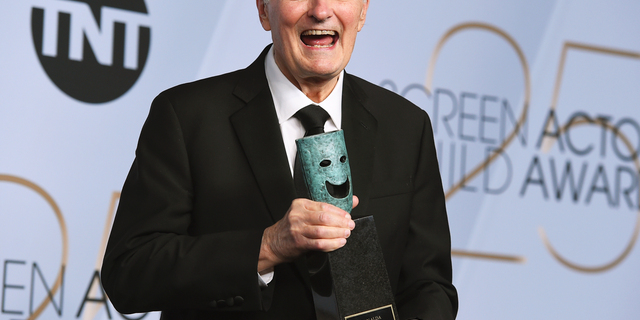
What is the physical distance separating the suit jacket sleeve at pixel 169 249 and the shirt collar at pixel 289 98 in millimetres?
221

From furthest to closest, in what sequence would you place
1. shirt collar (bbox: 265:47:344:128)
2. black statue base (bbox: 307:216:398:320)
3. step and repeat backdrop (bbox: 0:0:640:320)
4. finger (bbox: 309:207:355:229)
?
step and repeat backdrop (bbox: 0:0:640:320)
shirt collar (bbox: 265:47:344:128)
black statue base (bbox: 307:216:398:320)
finger (bbox: 309:207:355:229)

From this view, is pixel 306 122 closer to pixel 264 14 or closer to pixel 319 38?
pixel 319 38

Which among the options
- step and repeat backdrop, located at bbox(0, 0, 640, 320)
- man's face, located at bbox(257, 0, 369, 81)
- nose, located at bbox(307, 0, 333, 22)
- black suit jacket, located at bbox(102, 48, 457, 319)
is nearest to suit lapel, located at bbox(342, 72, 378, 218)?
black suit jacket, located at bbox(102, 48, 457, 319)

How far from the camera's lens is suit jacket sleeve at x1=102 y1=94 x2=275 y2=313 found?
4.60 feet

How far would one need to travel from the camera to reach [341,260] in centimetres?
133

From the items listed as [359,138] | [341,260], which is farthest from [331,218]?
[359,138]

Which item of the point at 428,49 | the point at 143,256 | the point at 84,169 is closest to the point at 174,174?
the point at 143,256

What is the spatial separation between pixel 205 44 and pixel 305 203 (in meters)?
1.62

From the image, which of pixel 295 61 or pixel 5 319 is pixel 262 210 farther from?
pixel 5 319

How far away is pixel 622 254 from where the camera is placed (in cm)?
350

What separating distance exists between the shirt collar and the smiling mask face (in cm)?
33

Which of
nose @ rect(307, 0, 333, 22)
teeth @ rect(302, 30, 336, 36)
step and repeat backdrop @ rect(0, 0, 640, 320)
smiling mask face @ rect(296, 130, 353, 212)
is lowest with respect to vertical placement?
step and repeat backdrop @ rect(0, 0, 640, 320)

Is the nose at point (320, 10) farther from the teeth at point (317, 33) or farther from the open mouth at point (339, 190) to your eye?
the open mouth at point (339, 190)

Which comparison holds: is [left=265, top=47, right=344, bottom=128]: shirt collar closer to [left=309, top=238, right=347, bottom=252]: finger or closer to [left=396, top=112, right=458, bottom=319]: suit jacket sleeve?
[left=396, top=112, right=458, bottom=319]: suit jacket sleeve
